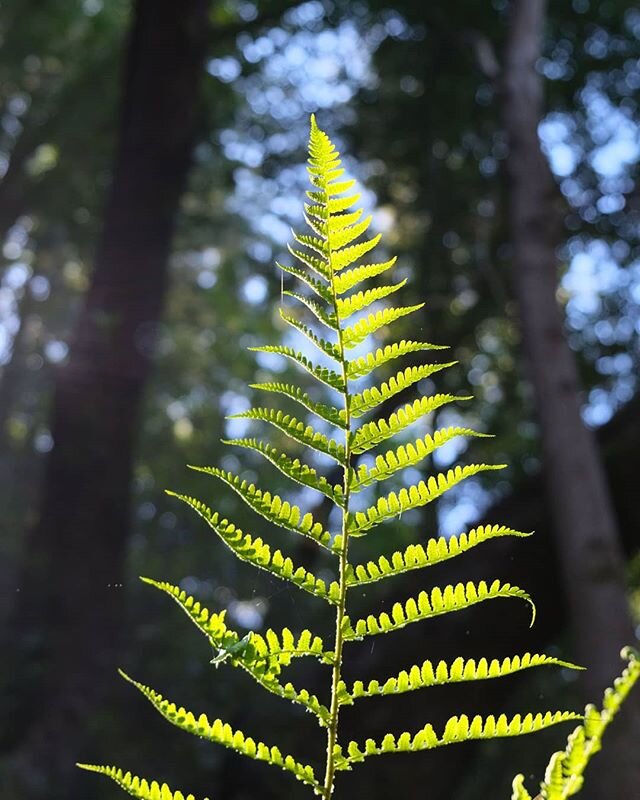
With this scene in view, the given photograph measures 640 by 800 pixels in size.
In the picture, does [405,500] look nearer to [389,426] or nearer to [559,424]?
[389,426]

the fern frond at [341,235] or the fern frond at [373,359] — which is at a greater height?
the fern frond at [341,235]

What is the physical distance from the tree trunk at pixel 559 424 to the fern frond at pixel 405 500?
9.29ft

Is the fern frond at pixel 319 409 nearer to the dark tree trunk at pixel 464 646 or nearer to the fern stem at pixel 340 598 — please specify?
the fern stem at pixel 340 598

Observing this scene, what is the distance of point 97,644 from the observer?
4.99 meters

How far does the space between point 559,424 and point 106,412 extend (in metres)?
2.79

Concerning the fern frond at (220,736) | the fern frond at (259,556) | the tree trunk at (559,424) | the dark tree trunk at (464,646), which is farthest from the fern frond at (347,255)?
the dark tree trunk at (464,646)

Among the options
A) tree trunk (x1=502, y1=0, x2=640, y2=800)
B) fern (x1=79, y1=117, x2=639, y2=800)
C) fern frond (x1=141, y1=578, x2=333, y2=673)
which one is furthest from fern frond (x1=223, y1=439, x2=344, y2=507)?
tree trunk (x1=502, y1=0, x2=640, y2=800)

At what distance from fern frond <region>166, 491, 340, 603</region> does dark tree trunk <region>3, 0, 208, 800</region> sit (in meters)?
3.97

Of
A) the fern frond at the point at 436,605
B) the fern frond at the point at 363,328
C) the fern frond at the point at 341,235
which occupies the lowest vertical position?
the fern frond at the point at 436,605

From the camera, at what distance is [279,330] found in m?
13.3

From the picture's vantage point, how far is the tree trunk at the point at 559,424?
A: 11.3 ft

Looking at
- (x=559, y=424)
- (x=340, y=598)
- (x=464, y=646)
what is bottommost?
(x=340, y=598)

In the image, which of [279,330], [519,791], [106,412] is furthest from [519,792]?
[279,330]

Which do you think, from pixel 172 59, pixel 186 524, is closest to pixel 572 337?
pixel 172 59
